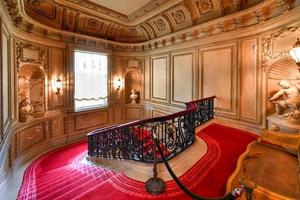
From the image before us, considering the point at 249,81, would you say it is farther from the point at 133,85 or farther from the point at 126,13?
the point at 133,85

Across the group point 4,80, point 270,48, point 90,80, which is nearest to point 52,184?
point 4,80

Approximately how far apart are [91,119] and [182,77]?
4348 mm

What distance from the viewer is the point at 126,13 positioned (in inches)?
276

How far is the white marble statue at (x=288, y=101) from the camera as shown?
3793mm

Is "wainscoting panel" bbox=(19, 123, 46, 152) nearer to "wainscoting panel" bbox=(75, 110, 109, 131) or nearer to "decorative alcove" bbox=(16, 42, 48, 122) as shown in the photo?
"decorative alcove" bbox=(16, 42, 48, 122)

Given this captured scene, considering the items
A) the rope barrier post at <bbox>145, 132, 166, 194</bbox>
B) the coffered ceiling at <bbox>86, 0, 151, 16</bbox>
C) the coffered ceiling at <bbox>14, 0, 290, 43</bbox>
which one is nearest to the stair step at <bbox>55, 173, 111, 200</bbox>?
the rope barrier post at <bbox>145, 132, 166, 194</bbox>

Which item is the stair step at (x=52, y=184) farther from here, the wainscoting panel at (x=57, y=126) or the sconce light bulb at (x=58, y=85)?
the sconce light bulb at (x=58, y=85)

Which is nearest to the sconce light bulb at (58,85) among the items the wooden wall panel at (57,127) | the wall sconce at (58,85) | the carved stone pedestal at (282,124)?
the wall sconce at (58,85)

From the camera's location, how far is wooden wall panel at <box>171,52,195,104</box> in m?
6.68

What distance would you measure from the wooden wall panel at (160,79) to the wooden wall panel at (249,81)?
10.7 feet

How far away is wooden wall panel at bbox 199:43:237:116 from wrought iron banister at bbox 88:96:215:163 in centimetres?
229

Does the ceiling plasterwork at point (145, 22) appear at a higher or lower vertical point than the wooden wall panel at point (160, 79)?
higher

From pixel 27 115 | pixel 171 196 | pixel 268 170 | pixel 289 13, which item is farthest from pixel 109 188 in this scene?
pixel 289 13

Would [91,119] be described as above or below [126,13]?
below
